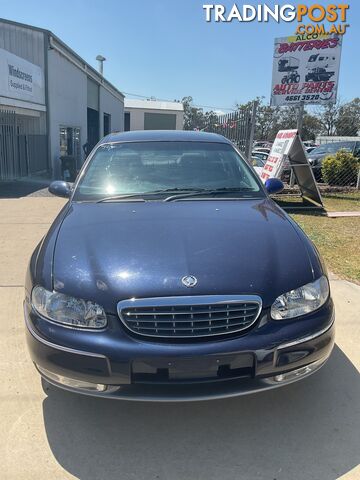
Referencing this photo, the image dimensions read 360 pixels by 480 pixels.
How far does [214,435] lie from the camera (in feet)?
8.18

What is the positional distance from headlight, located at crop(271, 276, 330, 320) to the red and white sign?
7531mm

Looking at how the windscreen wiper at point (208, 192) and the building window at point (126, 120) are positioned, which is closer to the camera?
the windscreen wiper at point (208, 192)

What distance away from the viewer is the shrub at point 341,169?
13055mm

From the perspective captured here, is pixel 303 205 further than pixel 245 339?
Yes

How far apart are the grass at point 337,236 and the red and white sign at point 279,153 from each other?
1.23 meters

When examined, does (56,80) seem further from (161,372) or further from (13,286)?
(161,372)

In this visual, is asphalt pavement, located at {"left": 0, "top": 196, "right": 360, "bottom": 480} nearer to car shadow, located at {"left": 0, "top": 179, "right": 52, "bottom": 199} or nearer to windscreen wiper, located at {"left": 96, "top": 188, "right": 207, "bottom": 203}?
windscreen wiper, located at {"left": 96, "top": 188, "right": 207, "bottom": 203}

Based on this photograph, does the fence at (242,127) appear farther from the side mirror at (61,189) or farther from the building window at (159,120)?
the building window at (159,120)

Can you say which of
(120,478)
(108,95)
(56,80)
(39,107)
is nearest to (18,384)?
(120,478)

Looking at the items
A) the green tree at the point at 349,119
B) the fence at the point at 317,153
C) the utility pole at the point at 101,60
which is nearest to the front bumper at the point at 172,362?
the fence at the point at 317,153

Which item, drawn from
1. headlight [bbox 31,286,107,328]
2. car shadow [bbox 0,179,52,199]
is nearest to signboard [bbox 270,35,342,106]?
car shadow [bbox 0,179,52,199]

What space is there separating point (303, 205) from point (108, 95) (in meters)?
26.3

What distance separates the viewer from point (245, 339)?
2271mm

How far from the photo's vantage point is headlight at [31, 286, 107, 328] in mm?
2311
